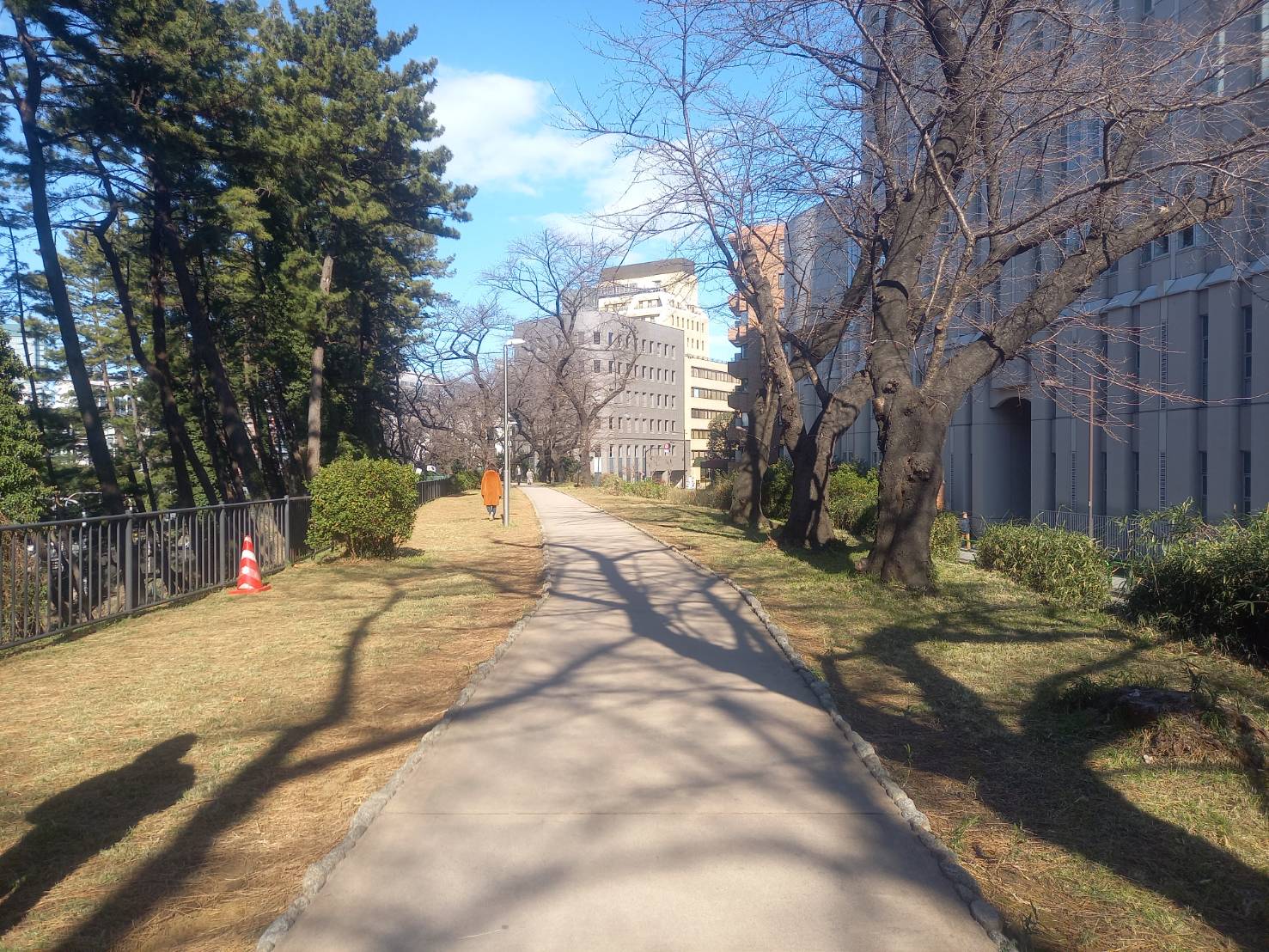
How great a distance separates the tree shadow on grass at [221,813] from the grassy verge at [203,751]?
0.01 meters

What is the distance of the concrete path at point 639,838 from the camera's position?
140 inches

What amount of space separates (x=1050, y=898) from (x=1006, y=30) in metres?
10.5

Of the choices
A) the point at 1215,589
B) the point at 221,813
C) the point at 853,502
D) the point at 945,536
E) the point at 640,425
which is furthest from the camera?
the point at 640,425

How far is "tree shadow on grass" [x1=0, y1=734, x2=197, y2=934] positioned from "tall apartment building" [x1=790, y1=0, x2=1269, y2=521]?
42.3 feet

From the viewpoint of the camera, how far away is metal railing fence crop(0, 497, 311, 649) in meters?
9.18

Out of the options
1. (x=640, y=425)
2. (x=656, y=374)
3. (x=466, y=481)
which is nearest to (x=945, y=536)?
(x=466, y=481)

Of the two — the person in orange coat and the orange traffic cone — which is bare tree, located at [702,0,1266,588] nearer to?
the orange traffic cone

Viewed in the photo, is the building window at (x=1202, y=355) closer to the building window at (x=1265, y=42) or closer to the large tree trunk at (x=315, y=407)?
the building window at (x=1265, y=42)

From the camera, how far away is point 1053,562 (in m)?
12.8

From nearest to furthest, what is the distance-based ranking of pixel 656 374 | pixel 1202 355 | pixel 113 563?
1. pixel 113 563
2. pixel 1202 355
3. pixel 656 374

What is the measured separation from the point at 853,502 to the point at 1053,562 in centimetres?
934

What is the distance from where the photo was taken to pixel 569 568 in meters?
14.8

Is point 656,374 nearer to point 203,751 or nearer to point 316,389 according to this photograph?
point 316,389

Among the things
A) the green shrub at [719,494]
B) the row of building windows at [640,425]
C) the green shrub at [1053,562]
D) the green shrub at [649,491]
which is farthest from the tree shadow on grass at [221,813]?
the row of building windows at [640,425]
